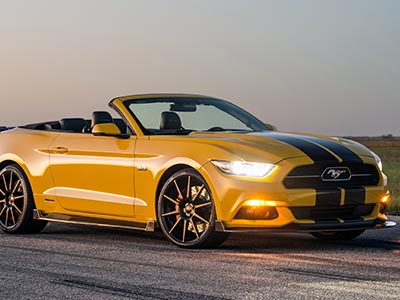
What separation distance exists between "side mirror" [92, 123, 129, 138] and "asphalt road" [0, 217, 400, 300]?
1076 millimetres

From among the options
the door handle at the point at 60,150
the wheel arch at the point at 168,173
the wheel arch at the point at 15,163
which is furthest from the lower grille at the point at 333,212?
the wheel arch at the point at 15,163

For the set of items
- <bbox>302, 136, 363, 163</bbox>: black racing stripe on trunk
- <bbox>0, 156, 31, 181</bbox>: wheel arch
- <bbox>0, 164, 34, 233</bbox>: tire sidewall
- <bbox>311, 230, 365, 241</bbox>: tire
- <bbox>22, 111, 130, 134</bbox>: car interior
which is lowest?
<bbox>311, 230, 365, 241</bbox>: tire

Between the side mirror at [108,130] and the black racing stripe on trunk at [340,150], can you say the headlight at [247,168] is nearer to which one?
the black racing stripe on trunk at [340,150]

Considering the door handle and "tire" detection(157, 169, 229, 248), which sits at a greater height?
the door handle

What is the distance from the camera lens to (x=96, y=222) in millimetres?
10750

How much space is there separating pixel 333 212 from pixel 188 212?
1.34 m

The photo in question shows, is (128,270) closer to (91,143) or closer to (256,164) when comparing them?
(256,164)

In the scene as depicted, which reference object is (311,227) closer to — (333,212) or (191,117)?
(333,212)

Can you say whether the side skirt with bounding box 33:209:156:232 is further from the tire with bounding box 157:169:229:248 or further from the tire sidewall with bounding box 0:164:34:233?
the tire with bounding box 157:169:229:248

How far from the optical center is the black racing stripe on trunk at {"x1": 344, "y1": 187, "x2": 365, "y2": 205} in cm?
960

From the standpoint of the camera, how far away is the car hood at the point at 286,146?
31.3ft

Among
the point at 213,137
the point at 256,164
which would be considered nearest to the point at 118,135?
the point at 213,137

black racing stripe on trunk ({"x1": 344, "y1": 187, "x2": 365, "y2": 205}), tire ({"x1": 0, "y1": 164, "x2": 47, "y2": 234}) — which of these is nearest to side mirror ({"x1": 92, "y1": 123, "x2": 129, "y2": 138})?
tire ({"x1": 0, "y1": 164, "x2": 47, "y2": 234})

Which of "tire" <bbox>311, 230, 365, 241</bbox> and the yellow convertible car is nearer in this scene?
the yellow convertible car
